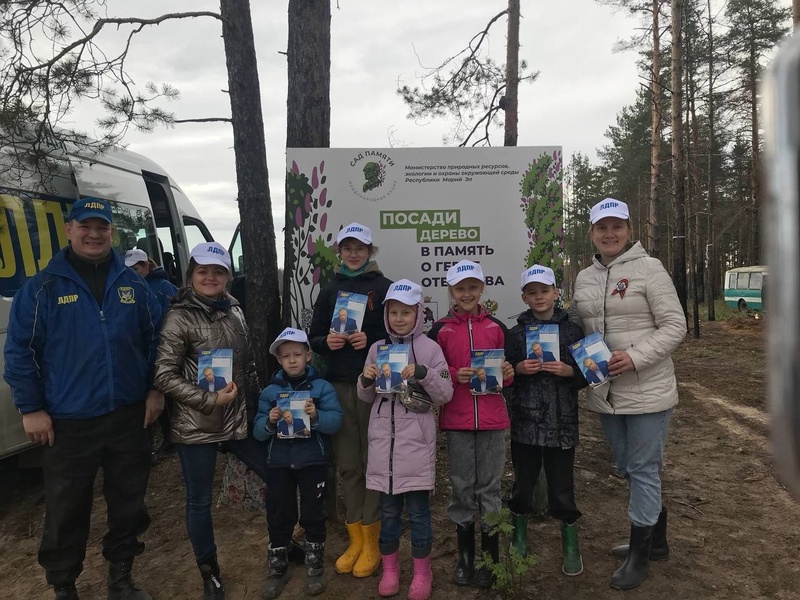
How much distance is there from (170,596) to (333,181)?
2.93 meters

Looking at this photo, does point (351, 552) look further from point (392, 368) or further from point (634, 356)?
point (634, 356)

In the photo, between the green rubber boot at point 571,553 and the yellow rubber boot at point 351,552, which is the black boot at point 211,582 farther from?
the green rubber boot at point 571,553

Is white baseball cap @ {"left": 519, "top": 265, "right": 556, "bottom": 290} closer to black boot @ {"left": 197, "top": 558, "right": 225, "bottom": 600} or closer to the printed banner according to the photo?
the printed banner

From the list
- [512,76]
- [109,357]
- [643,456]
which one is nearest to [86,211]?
[109,357]

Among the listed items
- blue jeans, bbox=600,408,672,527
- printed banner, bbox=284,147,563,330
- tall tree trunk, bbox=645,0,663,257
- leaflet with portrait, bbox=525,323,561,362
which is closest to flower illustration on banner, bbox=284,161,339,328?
printed banner, bbox=284,147,563,330

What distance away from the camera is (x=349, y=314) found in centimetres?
333

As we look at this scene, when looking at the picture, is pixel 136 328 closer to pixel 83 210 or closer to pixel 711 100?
pixel 83 210

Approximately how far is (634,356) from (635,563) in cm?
125

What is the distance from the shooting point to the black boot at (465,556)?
3186mm

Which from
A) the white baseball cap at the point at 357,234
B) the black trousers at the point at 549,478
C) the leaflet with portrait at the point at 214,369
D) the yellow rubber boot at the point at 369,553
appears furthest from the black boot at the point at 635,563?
the leaflet with portrait at the point at 214,369

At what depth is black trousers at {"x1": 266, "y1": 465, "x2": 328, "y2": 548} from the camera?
10.7 ft

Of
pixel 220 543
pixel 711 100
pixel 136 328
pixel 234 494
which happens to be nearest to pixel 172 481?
pixel 234 494

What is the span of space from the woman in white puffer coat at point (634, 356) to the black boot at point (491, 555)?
699 mm

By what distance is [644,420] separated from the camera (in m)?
3.06
